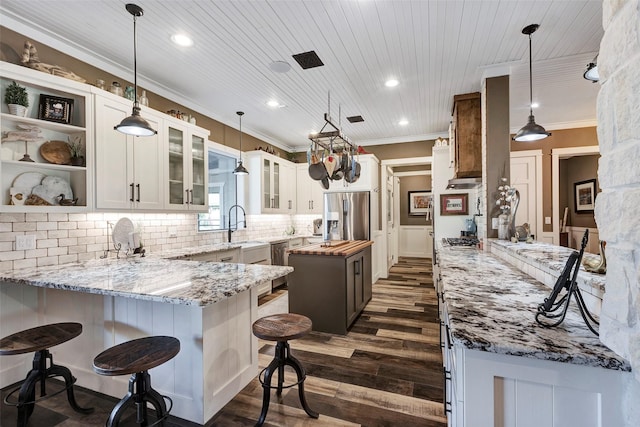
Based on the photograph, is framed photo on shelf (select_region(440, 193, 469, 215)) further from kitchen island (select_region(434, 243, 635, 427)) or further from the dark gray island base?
kitchen island (select_region(434, 243, 635, 427))

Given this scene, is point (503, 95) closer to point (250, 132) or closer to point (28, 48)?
point (250, 132)

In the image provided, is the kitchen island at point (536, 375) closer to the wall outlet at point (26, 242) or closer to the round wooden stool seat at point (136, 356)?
the round wooden stool seat at point (136, 356)

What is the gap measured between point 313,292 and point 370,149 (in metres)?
3.85

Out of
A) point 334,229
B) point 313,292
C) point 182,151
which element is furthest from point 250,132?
point 313,292

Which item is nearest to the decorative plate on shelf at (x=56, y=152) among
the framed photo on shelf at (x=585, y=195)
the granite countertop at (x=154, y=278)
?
the granite countertop at (x=154, y=278)

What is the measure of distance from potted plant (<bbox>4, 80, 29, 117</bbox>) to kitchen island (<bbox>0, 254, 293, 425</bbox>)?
118 cm

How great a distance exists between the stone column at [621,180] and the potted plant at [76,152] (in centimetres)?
329

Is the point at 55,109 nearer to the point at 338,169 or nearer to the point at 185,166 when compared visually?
the point at 185,166

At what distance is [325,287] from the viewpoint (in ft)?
10.5

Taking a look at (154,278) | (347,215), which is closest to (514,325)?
(154,278)

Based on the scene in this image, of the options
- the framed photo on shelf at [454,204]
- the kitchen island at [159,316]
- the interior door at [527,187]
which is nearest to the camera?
the kitchen island at [159,316]

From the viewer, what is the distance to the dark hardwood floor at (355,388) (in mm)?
1836

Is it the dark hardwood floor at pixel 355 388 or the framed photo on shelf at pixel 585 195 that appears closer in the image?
the dark hardwood floor at pixel 355 388

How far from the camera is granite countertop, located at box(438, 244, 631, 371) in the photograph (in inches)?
32.1
